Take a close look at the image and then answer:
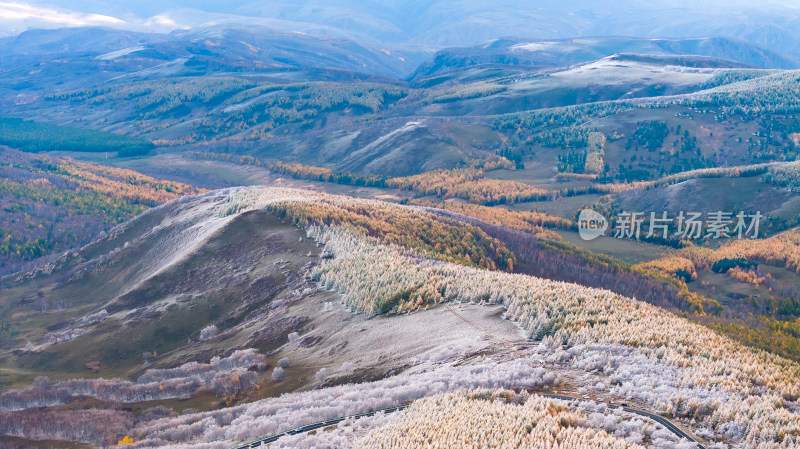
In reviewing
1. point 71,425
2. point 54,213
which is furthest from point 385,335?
point 54,213

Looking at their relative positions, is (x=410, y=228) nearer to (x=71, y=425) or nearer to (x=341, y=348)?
(x=341, y=348)

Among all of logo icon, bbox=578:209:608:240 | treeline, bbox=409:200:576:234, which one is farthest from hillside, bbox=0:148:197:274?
logo icon, bbox=578:209:608:240

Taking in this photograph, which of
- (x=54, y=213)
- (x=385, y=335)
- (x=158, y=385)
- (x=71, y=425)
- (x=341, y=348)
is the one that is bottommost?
(x=54, y=213)

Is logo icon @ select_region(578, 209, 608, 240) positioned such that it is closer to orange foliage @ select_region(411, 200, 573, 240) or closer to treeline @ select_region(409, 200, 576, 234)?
treeline @ select_region(409, 200, 576, 234)

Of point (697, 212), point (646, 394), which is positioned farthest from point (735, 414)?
point (697, 212)

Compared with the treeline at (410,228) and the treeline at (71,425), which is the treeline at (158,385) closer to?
the treeline at (71,425)

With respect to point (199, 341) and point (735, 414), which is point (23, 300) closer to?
point (199, 341)
